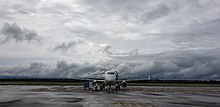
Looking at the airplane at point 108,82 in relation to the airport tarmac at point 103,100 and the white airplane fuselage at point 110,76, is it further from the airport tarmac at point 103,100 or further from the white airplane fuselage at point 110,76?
the airport tarmac at point 103,100

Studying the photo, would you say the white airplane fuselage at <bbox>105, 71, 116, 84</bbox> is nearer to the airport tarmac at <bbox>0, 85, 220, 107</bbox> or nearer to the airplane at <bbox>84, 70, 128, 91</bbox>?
the airplane at <bbox>84, 70, 128, 91</bbox>

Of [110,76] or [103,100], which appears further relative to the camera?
[110,76]

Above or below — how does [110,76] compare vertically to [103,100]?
above

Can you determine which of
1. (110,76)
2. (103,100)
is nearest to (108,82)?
(110,76)

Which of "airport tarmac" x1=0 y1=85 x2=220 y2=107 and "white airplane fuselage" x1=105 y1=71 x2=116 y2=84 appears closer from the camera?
"airport tarmac" x1=0 y1=85 x2=220 y2=107

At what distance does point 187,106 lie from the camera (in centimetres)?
2584

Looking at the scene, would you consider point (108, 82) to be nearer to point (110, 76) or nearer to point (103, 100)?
point (110, 76)

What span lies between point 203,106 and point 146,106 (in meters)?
5.59

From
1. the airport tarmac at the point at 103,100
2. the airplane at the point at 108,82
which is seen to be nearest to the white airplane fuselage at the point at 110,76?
the airplane at the point at 108,82

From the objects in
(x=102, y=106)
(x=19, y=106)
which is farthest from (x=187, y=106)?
(x=19, y=106)

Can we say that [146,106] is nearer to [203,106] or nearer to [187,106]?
[187,106]

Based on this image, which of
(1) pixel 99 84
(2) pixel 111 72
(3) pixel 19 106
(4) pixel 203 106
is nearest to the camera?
(3) pixel 19 106

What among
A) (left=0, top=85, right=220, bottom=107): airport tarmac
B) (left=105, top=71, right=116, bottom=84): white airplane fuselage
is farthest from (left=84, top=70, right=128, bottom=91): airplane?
(left=0, top=85, right=220, bottom=107): airport tarmac

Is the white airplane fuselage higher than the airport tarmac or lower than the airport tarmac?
higher
